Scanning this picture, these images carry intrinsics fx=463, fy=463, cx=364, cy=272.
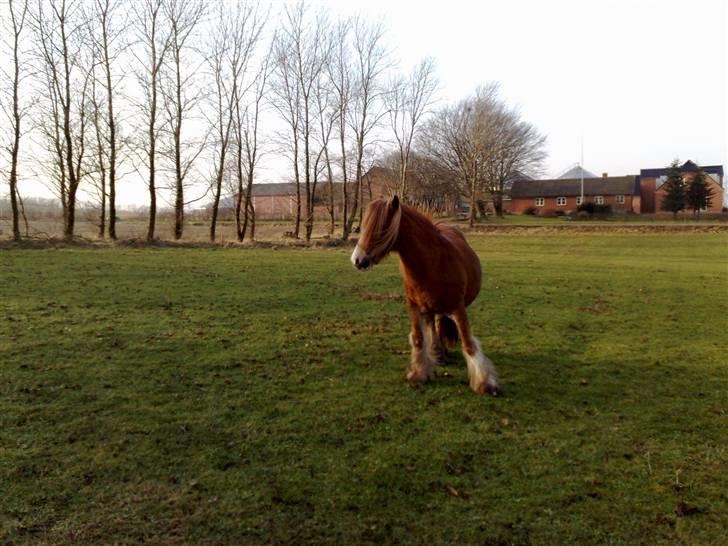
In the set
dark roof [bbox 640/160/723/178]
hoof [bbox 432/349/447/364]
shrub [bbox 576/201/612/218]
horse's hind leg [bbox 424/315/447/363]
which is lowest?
hoof [bbox 432/349/447/364]

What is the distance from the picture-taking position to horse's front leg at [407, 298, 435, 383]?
571cm

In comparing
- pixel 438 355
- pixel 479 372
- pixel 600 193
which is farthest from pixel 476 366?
pixel 600 193

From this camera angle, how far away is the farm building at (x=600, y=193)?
71.1 metres

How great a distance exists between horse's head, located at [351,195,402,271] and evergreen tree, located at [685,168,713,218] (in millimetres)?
63527

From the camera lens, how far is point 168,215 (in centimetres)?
4156

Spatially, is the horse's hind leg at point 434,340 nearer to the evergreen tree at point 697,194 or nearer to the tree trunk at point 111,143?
the tree trunk at point 111,143

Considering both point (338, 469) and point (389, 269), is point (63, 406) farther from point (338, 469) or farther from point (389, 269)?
point (389, 269)

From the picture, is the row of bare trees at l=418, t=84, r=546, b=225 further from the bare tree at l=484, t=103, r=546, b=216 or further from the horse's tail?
the horse's tail

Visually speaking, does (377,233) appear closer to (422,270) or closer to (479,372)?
(422,270)

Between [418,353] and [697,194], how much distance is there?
6392 centimetres

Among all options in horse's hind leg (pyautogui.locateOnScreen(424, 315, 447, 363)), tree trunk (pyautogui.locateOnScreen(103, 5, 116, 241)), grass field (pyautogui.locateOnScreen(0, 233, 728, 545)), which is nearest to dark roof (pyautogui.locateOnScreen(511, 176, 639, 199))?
tree trunk (pyautogui.locateOnScreen(103, 5, 116, 241))

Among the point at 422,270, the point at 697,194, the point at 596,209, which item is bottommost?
the point at 422,270

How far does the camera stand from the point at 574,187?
74000mm

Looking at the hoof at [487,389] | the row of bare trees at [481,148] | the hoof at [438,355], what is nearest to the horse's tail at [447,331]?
the hoof at [438,355]
